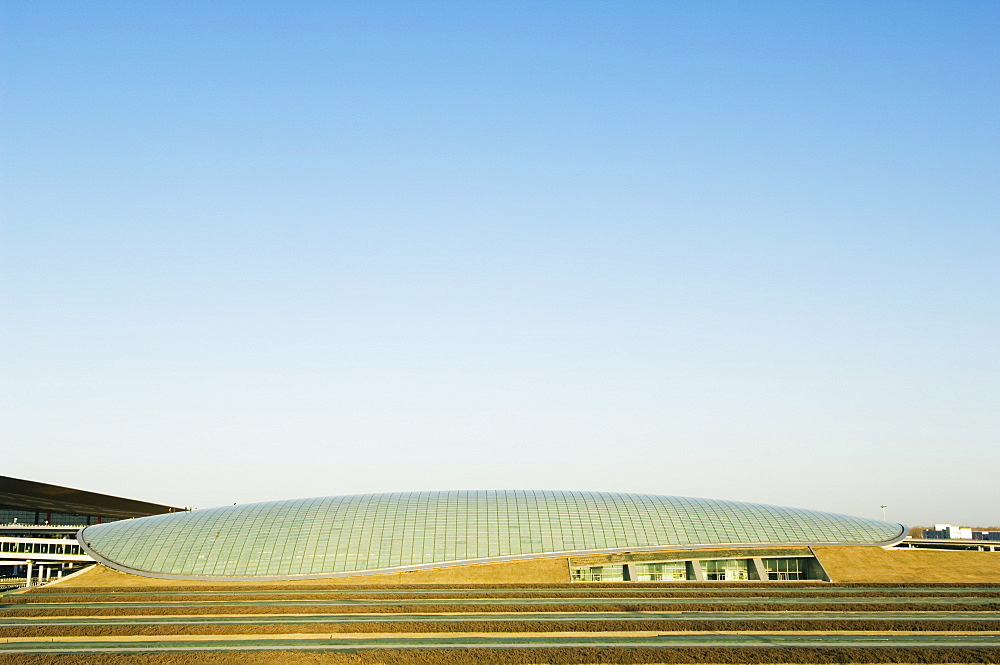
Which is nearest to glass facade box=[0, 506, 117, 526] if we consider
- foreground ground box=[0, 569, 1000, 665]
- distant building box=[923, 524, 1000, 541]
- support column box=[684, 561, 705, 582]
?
foreground ground box=[0, 569, 1000, 665]

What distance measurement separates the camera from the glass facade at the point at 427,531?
240 feet

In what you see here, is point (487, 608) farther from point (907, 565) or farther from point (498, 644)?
point (907, 565)

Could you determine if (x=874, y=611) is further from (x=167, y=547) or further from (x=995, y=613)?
(x=167, y=547)

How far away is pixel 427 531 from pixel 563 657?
39.9 meters

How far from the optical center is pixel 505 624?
156ft

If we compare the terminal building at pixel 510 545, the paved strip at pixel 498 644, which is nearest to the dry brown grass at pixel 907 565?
the terminal building at pixel 510 545

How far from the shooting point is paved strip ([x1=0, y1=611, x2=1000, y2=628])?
48.9 meters

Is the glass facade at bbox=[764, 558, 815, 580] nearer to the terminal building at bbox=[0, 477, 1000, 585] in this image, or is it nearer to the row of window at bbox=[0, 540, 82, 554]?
the terminal building at bbox=[0, 477, 1000, 585]

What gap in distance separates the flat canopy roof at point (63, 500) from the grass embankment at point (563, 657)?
185 feet

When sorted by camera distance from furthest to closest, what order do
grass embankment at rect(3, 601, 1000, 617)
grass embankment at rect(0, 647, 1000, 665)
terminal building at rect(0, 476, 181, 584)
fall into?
terminal building at rect(0, 476, 181, 584) → grass embankment at rect(3, 601, 1000, 617) → grass embankment at rect(0, 647, 1000, 665)

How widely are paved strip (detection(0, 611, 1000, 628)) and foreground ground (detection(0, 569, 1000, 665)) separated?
0.42 ft

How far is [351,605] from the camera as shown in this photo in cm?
5538

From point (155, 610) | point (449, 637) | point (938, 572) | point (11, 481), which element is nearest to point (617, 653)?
point (449, 637)

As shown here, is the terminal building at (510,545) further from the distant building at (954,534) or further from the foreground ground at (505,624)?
the distant building at (954,534)
